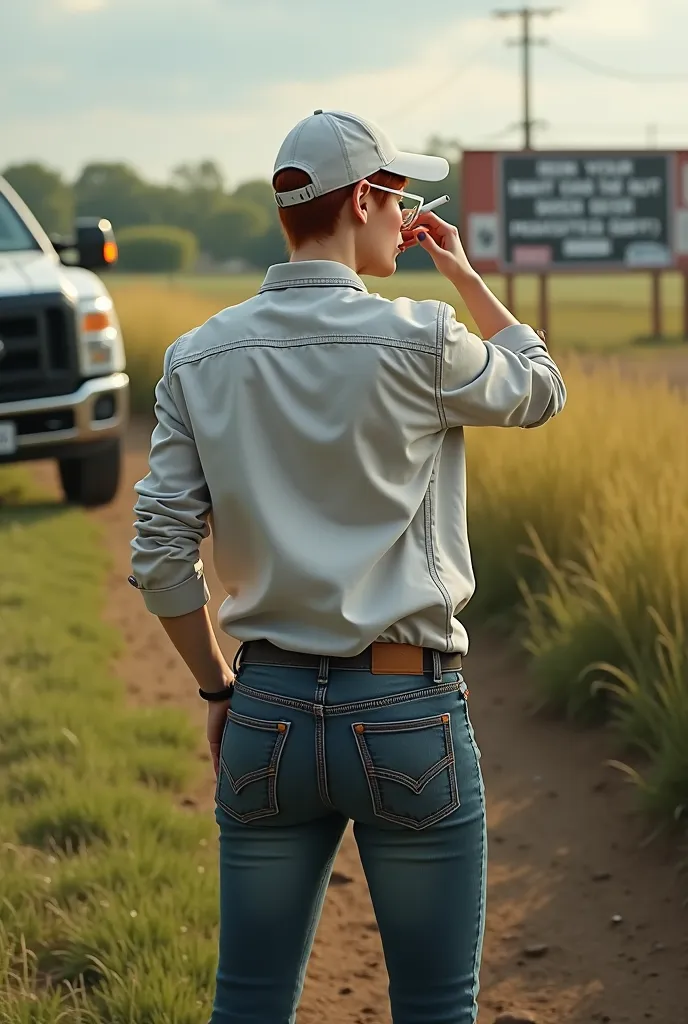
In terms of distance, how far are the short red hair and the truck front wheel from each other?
7.85m

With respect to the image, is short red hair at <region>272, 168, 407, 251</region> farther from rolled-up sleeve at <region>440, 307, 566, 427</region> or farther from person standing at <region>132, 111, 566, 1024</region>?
rolled-up sleeve at <region>440, 307, 566, 427</region>

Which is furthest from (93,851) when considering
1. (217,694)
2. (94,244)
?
(94,244)

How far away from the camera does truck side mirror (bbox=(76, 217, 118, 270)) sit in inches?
367

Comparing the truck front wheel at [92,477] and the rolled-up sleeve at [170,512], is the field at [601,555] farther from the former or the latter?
the truck front wheel at [92,477]

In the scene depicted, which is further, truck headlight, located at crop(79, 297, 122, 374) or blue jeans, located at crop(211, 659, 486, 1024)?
truck headlight, located at crop(79, 297, 122, 374)

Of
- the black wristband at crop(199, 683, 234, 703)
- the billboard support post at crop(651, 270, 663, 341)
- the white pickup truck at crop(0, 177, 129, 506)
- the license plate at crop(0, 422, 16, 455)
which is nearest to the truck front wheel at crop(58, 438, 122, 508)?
the white pickup truck at crop(0, 177, 129, 506)

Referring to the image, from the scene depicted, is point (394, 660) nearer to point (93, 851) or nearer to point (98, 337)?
point (93, 851)

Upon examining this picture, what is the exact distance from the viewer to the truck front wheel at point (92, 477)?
33.1 ft

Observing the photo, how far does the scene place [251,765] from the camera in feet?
7.05

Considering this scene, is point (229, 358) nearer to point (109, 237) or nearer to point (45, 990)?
point (45, 990)

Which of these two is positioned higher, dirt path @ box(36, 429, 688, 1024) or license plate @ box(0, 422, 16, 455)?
license plate @ box(0, 422, 16, 455)

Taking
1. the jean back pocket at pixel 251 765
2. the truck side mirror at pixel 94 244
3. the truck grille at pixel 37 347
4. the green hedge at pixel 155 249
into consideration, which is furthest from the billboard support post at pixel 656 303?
the green hedge at pixel 155 249

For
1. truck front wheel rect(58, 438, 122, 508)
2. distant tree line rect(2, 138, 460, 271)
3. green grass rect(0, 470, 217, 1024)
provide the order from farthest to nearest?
1. distant tree line rect(2, 138, 460, 271)
2. truck front wheel rect(58, 438, 122, 508)
3. green grass rect(0, 470, 217, 1024)

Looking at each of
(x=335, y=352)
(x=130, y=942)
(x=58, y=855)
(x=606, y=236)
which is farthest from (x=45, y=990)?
(x=606, y=236)
